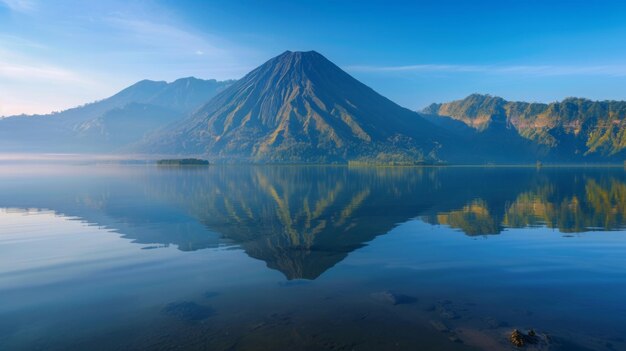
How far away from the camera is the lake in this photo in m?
19.9

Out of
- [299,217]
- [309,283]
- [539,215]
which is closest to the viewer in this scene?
[309,283]

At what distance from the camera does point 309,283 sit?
2795 centimetres

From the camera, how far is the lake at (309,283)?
19.9 m

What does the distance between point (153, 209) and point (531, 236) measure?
55.9 m

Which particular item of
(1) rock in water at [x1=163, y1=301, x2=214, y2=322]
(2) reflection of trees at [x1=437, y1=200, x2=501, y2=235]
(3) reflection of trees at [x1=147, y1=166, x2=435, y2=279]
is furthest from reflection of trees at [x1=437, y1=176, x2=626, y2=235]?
(1) rock in water at [x1=163, y1=301, x2=214, y2=322]

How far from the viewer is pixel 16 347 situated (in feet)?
61.5

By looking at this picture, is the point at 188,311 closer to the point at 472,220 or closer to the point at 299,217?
the point at 299,217

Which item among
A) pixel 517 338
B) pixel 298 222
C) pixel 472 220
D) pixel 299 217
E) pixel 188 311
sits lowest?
pixel 472 220

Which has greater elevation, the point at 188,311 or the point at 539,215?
the point at 188,311

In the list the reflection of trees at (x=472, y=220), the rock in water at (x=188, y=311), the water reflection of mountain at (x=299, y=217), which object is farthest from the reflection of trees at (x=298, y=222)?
the rock in water at (x=188, y=311)

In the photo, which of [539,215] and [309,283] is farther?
[539,215]

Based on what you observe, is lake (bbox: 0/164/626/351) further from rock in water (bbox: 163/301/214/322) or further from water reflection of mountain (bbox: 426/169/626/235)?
water reflection of mountain (bbox: 426/169/626/235)

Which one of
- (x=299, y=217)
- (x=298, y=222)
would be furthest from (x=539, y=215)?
(x=298, y=222)

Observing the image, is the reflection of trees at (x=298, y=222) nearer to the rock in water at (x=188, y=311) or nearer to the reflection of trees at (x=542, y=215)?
the rock in water at (x=188, y=311)
